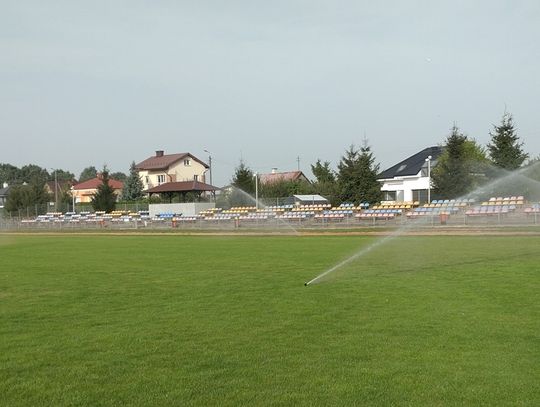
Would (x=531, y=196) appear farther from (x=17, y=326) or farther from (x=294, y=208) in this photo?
(x=17, y=326)

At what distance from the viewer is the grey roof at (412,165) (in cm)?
7412

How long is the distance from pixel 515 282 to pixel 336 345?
7.50 metres

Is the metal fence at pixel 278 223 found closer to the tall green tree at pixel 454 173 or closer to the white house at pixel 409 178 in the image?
the tall green tree at pixel 454 173

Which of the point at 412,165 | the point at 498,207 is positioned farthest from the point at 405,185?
the point at 498,207

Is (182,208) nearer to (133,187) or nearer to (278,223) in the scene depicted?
(278,223)

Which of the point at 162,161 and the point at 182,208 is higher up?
the point at 162,161

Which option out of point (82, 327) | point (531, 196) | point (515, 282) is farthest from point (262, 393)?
point (531, 196)

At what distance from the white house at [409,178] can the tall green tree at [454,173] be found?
37.3 ft

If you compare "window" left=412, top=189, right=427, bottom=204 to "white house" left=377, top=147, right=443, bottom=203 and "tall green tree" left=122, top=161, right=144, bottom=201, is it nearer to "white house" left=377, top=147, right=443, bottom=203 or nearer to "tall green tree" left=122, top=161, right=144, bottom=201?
"white house" left=377, top=147, right=443, bottom=203

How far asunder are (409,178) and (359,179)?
14035mm

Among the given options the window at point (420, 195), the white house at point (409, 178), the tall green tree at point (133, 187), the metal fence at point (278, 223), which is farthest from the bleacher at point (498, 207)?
the tall green tree at point (133, 187)

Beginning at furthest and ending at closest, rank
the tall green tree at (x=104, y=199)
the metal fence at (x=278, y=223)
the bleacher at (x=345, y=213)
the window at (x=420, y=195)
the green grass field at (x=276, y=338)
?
the tall green tree at (x=104, y=199), the window at (x=420, y=195), the bleacher at (x=345, y=213), the metal fence at (x=278, y=223), the green grass field at (x=276, y=338)

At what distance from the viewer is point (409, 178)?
73.6 m

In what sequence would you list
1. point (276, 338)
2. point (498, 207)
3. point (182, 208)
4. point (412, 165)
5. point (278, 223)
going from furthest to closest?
point (412, 165)
point (182, 208)
point (278, 223)
point (498, 207)
point (276, 338)
